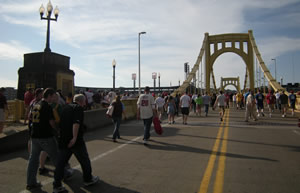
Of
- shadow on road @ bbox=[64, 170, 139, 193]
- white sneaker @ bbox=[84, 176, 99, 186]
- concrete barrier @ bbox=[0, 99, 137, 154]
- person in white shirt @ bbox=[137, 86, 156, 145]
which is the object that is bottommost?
shadow on road @ bbox=[64, 170, 139, 193]

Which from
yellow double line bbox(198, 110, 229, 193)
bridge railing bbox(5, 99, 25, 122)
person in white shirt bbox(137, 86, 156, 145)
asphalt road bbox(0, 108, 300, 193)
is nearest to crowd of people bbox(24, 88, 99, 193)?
asphalt road bbox(0, 108, 300, 193)

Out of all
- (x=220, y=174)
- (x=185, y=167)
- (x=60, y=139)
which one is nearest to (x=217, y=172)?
(x=220, y=174)

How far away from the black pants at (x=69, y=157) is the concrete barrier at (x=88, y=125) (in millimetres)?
3892

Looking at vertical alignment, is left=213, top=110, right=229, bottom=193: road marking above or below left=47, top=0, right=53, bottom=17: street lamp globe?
below

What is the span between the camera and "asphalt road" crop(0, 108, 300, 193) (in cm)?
421

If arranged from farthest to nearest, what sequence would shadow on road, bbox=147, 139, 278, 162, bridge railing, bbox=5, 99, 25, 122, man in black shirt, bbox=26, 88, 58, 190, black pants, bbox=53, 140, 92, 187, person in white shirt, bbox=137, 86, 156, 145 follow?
bridge railing, bbox=5, 99, 25, 122
person in white shirt, bbox=137, 86, 156, 145
shadow on road, bbox=147, 139, 278, 162
man in black shirt, bbox=26, 88, 58, 190
black pants, bbox=53, 140, 92, 187

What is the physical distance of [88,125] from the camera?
11.4m

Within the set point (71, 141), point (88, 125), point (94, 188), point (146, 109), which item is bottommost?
point (94, 188)

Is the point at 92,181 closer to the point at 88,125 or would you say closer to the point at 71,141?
the point at 71,141

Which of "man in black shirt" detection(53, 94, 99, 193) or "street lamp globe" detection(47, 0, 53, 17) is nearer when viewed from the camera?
"man in black shirt" detection(53, 94, 99, 193)

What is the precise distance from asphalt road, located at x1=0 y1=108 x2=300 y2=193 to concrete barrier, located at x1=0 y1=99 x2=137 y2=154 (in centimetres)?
30

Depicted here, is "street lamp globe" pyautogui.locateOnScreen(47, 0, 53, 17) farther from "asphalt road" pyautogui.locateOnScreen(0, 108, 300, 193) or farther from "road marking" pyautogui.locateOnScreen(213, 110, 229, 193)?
"road marking" pyautogui.locateOnScreen(213, 110, 229, 193)

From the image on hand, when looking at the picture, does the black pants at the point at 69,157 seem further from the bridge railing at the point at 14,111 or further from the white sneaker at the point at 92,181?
the bridge railing at the point at 14,111

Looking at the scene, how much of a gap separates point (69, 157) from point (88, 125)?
285 inches
